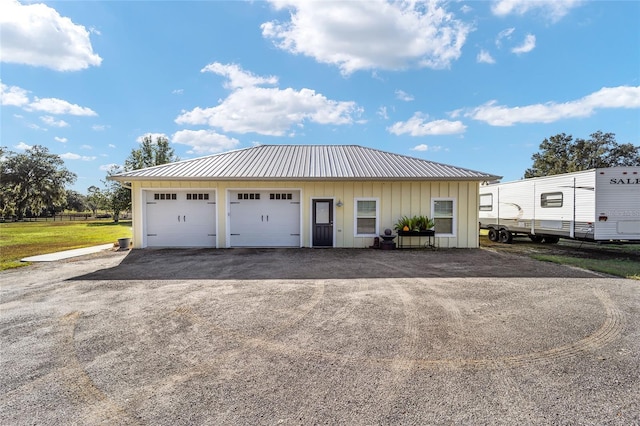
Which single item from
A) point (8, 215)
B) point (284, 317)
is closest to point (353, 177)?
point (284, 317)

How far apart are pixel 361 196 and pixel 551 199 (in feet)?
22.8

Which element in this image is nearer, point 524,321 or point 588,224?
point 524,321

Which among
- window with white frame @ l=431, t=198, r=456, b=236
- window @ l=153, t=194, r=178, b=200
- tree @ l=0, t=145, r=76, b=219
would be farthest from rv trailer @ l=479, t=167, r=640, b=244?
tree @ l=0, t=145, r=76, b=219

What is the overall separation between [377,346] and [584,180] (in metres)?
10.4

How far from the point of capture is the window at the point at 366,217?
11.4 metres

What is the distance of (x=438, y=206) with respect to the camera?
1147cm

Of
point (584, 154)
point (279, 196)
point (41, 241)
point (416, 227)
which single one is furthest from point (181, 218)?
point (584, 154)

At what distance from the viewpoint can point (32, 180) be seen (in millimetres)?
41656

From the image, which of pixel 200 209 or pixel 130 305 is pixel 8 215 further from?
pixel 130 305

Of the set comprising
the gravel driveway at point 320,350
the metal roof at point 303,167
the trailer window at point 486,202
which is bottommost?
the gravel driveway at point 320,350

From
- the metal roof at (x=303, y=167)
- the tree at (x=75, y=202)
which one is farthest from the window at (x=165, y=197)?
the tree at (x=75, y=202)

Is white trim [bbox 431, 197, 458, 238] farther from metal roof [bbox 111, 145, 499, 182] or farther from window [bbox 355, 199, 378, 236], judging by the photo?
window [bbox 355, 199, 378, 236]

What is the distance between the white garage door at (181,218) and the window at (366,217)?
18.5ft

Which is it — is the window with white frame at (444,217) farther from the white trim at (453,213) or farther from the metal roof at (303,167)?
the metal roof at (303,167)
